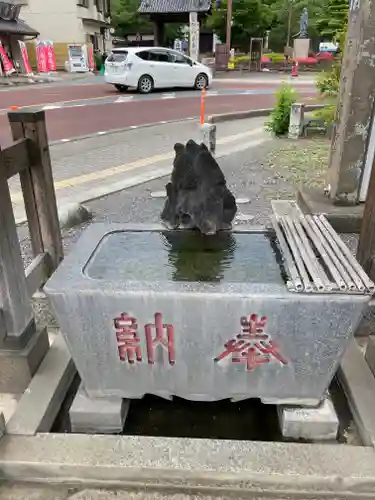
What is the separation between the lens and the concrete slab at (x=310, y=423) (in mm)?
2170

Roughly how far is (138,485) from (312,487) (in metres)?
0.76

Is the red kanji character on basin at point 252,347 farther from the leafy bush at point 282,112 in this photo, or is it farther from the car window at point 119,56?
the car window at point 119,56

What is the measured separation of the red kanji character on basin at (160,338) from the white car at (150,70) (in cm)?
1633

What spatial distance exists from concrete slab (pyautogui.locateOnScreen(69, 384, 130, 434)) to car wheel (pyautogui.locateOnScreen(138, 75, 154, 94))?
16484 mm

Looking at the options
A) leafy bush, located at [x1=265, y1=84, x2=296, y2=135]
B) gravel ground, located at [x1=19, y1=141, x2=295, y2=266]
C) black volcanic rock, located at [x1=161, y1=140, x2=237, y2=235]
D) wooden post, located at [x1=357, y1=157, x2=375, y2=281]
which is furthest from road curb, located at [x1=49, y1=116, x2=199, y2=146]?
wooden post, located at [x1=357, y1=157, x2=375, y2=281]

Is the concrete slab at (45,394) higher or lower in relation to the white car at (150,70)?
lower

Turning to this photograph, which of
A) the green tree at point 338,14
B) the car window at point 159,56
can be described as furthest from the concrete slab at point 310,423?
the car window at point 159,56

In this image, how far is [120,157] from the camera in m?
7.84

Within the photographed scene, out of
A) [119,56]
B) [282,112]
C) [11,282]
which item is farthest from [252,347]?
[119,56]

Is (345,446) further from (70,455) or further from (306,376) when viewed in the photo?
(70,455)

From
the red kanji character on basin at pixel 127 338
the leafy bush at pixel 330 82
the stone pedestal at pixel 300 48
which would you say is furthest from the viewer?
the stone pedestal at pixel 300 48

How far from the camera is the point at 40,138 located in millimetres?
2922

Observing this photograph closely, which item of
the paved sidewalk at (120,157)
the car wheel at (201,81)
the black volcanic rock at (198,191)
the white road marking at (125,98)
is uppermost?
the black volcanic rock at (198,191)

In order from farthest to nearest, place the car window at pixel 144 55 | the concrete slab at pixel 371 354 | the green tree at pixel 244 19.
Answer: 1. the green tree at pixel 244 19
2. the car window at pixel 144 55
3. the concrete slab at pixel 371 354
